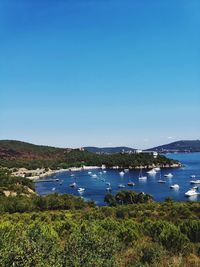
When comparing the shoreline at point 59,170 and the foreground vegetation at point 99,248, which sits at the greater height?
the foreground vegetation at point 99,248

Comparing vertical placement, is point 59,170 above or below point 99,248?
below

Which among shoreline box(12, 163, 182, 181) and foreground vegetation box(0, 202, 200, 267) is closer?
foreground vegetation box(0, 202, 200, 267)

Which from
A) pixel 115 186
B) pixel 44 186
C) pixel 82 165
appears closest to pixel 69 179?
pixel 44 186

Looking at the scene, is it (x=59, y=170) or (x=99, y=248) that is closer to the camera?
(x=99, y=248)

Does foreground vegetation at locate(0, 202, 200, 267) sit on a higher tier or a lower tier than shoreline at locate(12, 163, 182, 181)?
higher

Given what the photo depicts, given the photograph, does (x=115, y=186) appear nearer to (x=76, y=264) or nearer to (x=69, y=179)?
(x=69, y=179)

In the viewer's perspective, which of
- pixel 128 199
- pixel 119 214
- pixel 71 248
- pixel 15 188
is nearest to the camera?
pixel 71 248

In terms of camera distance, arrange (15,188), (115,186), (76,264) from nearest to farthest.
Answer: (76,264)
(15,188)
(115,186)

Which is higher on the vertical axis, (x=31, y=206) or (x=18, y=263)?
(x=18, y=263)

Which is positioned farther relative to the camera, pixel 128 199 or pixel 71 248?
pixel 128 199

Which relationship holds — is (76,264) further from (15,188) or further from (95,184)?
(95,184)

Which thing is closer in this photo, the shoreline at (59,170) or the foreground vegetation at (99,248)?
the foreground vegetation at (99,248)
